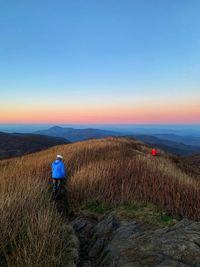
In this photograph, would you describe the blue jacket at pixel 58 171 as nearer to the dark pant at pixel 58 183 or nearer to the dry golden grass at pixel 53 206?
the dark pant at pixel 58 183

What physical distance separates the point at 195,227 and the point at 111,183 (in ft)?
12.6

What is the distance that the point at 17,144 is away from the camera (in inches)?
3553

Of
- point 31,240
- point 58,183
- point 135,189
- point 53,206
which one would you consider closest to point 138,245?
point 31,240

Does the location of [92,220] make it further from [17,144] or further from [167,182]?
[17,144]

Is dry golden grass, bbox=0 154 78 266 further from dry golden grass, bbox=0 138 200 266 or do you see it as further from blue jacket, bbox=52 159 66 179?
blue jacket, bbox=52 159 66 179

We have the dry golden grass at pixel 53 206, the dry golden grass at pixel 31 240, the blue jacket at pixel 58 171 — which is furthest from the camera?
the blue jacket at pixel 58 171

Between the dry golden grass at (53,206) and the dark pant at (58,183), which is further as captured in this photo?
the dark pant at (58,183)

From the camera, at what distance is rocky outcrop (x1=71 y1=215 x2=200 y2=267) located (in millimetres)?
2963

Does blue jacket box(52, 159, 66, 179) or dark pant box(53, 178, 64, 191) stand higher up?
blue jacket box(52, 159, 66, 179)

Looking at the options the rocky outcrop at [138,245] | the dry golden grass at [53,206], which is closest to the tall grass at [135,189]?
the dry golden grass at [53,206]

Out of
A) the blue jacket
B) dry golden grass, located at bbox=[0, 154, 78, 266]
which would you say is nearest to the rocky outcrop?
dry golden grass, located at bbox=[0, 154, 78, 266]

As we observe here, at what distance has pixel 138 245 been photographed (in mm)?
3385

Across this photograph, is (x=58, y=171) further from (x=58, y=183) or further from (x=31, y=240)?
(x=31, y=240)

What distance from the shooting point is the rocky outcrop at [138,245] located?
2963 mm
